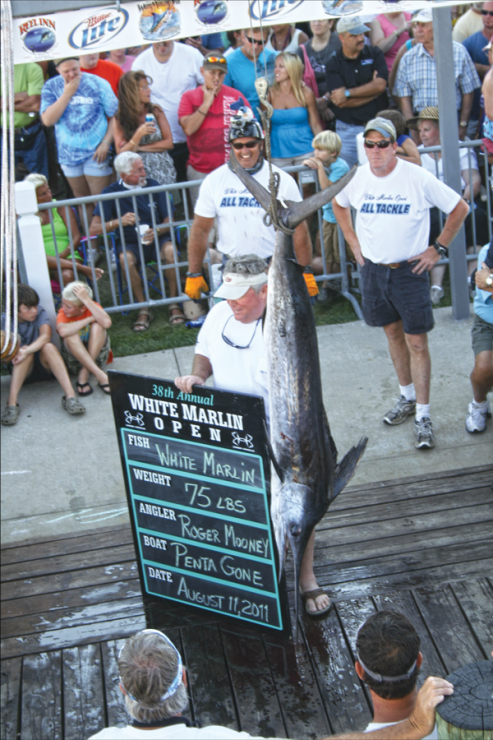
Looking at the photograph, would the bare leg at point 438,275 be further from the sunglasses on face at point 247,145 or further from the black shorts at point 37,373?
the black shorts at point 37,373

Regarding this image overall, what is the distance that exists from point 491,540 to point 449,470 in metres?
0.82

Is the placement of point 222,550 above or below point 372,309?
below

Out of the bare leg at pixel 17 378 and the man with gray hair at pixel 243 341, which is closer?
the man with gray hair at pixel 243 341

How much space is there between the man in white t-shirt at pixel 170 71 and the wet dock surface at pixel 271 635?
546 cm

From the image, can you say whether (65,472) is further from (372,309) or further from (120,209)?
(120,209)

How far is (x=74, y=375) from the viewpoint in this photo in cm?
746

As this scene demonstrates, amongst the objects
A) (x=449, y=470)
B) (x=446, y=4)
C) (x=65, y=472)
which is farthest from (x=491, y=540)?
(x=446, y=4)

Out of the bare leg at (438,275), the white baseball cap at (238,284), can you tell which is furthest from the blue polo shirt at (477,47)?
the white baseball cap at (238,284)

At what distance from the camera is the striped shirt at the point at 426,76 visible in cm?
877

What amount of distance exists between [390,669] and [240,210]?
394cm

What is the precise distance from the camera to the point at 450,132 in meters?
7.45

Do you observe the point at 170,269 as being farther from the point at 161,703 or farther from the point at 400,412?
the point at 161,703

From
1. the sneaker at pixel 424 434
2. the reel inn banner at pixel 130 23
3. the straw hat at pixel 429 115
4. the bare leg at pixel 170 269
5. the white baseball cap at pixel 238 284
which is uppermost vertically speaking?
the reel inn banner at pixel 130 23

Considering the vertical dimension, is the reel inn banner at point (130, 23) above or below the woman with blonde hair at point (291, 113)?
above
